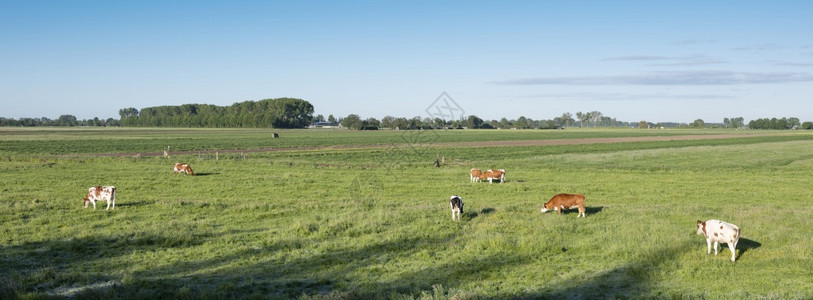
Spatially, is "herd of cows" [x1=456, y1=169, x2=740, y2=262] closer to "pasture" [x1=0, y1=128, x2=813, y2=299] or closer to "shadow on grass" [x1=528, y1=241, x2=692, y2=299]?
"pasture" [x1=0, y1=128, x2=813, y2=299]

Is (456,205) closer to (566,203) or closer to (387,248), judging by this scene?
(566,203)

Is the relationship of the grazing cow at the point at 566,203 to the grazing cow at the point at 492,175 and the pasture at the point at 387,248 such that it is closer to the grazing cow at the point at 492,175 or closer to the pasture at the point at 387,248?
the pasture at the point at 387,248

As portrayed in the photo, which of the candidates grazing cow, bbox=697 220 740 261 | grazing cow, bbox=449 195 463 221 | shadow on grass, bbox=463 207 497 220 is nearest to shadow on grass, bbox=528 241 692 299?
grazing cow, bbox=697 220 740 261

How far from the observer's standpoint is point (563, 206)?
20812 millimetres

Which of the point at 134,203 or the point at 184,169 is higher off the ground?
the point at 184,169

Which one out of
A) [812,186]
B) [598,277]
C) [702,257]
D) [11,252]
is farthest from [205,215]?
[812,186]

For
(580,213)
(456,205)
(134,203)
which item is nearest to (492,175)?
(580,213)

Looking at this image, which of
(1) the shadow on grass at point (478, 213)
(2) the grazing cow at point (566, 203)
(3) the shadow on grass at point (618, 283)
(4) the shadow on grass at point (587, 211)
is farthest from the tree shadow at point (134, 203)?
(3) the shadow on grass at point (618, 283)

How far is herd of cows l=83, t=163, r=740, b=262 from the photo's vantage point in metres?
13.7

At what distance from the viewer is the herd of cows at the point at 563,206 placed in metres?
13.7

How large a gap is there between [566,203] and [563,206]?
0.55 ft

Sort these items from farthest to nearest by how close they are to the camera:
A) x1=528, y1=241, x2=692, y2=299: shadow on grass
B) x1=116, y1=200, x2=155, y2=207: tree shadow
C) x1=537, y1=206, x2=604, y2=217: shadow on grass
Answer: x1=116, y1=200, x2=155, y2=207: tree shadow → x1=537, y1=206, x2=604, y2=217: shadow on grass → x1=528, y1=241, x2=692, y2=299: shadow on grass

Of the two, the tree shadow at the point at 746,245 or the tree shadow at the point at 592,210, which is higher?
the tree shadow at the point at 746,245

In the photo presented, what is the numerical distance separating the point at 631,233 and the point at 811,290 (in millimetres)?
5865
